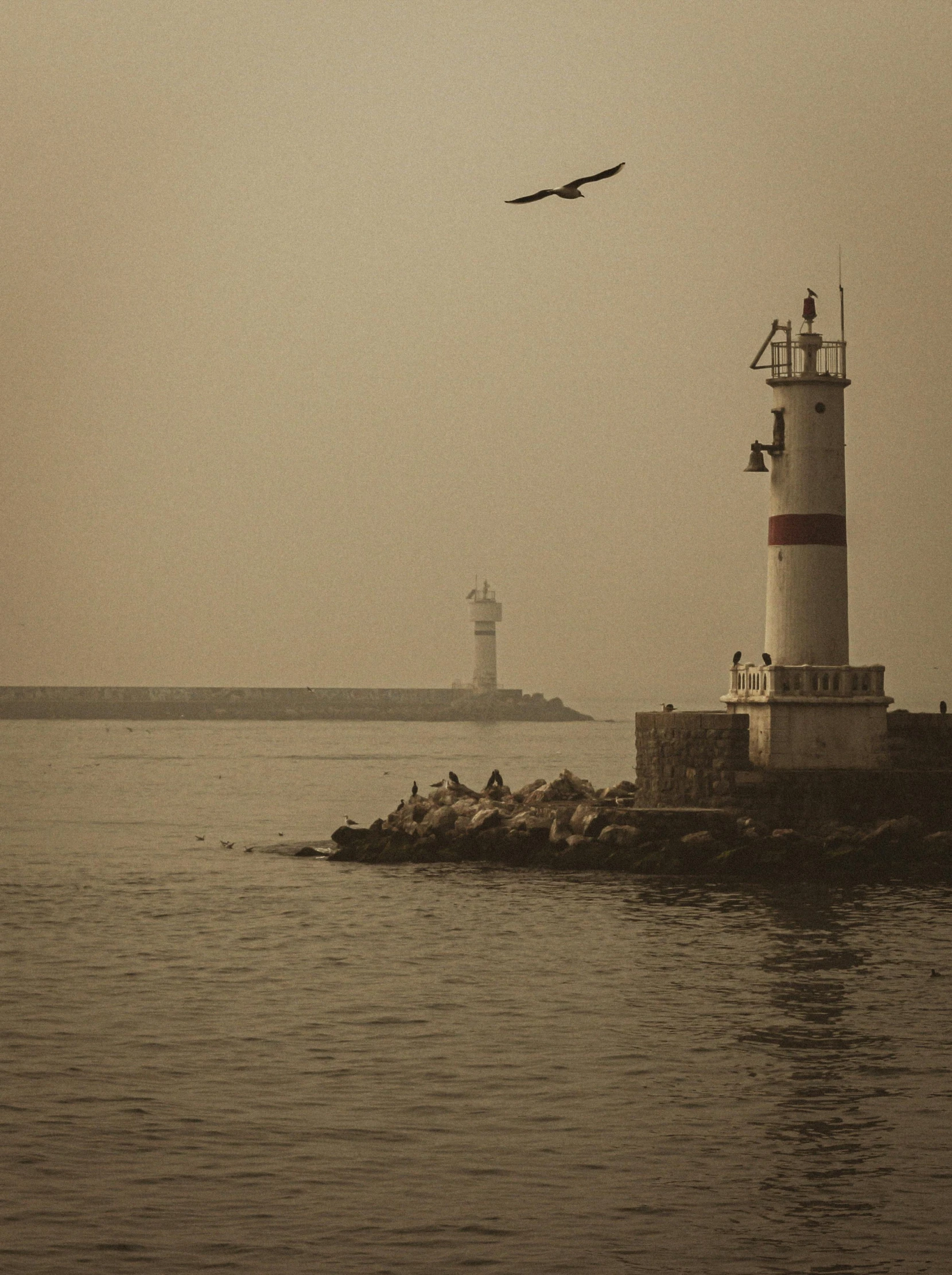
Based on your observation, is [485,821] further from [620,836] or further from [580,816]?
[620,836]

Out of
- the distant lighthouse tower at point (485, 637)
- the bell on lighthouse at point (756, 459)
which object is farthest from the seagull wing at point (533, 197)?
the distant lighthouse tower at point (485, 637)

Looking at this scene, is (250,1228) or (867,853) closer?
(250,1228)

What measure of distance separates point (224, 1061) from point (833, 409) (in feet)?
53.9

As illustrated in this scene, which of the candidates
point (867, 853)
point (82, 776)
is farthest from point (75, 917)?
point (82, 776)

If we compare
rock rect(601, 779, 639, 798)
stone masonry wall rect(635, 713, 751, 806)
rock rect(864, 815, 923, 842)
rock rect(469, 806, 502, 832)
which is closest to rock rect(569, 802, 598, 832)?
stone masonry wall rect(635, 713, 751, 806)

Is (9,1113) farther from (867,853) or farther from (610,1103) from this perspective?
(867,853)

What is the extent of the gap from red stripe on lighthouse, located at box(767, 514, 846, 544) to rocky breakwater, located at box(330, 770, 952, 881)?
4.14 meters

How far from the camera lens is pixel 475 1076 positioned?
15461 mm

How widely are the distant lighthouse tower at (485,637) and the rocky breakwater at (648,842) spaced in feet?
324

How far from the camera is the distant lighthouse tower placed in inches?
5207

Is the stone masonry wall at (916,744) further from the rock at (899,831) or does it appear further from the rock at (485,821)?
the rock at (485,821)

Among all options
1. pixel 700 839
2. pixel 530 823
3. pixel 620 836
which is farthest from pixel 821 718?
pixel 530 823

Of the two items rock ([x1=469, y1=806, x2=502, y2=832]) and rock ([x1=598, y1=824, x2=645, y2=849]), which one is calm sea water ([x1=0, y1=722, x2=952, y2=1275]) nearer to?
rock ([x1=598, y1=824, x2=645, y2=849])

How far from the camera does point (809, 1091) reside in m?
14.8
